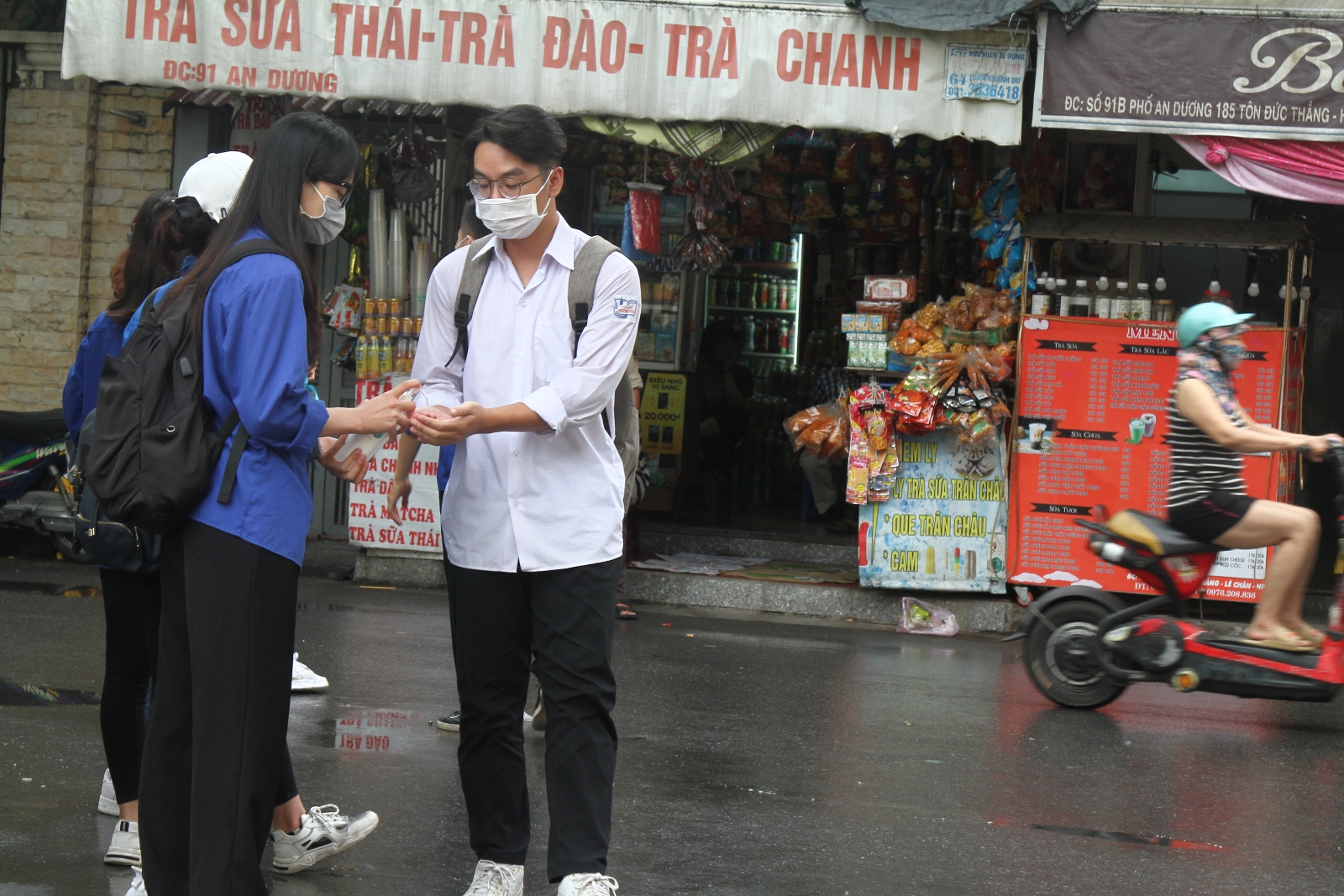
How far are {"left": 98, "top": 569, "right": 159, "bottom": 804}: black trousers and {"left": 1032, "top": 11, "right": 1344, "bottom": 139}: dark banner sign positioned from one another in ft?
19.7

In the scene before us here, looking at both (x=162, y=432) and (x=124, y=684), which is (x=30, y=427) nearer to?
(x=124, y=684)

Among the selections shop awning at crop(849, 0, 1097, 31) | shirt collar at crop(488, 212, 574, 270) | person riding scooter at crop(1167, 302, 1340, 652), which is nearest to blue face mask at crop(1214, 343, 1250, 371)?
person riding scooter at crop(1167, 302, 1340, 652)

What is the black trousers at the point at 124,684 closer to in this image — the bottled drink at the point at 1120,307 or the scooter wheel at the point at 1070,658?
the scooter wheel at the point at 1070,658

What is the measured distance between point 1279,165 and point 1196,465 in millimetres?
2447

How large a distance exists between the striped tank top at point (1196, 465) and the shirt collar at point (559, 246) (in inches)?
146

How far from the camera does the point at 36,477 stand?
32.7ft

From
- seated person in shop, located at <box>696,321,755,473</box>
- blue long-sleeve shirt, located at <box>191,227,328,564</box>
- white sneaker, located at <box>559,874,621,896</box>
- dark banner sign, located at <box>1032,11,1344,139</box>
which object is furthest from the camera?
seated person in shop, located at <box>696,321,755,473</box>

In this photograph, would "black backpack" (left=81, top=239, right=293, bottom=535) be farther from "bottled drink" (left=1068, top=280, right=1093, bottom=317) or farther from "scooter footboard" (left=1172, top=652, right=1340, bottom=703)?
"bottled drink" (left=1068, top=280, right=1093, bottom=317)

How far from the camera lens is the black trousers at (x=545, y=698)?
3701mm

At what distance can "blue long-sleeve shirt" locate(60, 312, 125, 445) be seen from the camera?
3.94 metres

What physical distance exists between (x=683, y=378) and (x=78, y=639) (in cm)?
531

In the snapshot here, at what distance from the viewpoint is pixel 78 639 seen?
24.4ft

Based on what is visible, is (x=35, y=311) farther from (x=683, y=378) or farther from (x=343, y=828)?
(x=343, y=828)

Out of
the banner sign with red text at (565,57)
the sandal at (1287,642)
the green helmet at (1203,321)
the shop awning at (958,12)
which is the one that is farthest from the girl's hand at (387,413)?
the shop awning at (958,12)
